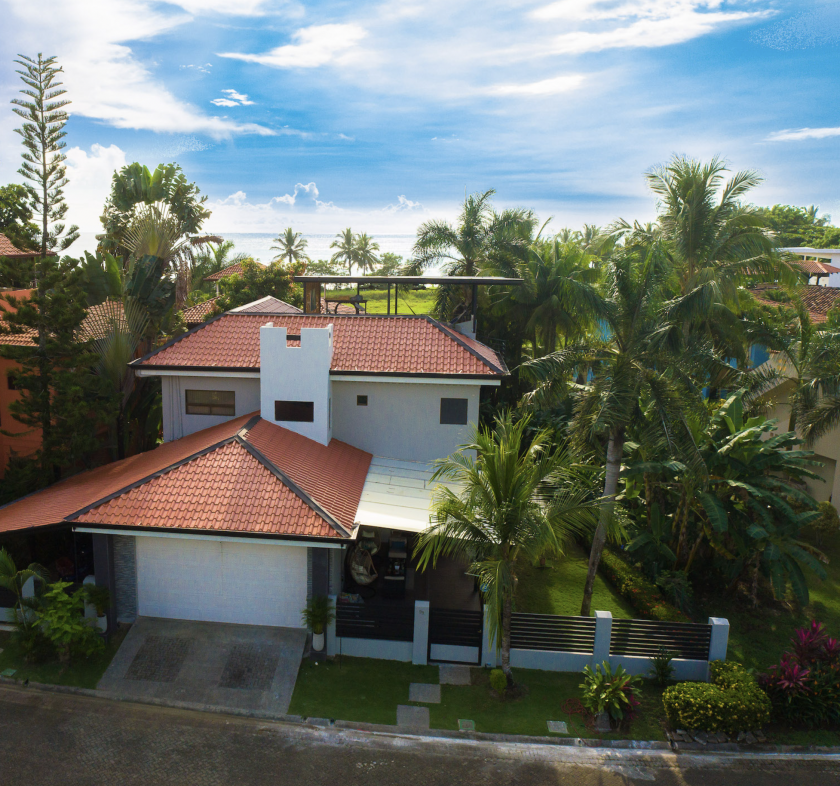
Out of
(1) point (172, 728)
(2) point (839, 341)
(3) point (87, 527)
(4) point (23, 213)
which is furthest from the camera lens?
(2) point (839, 341)

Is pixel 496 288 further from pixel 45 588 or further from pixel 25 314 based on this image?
pixel 45 588

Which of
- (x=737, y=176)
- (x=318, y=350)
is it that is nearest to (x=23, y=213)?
(x=318, y=350)

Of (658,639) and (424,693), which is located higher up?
(658,639)

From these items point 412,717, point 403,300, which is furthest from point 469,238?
point 403,300

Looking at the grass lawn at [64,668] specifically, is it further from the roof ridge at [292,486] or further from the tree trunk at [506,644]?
the tree trunk at [506,644]

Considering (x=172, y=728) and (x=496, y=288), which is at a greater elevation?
(x=496, y=288)

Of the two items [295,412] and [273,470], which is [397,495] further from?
[295,412]
